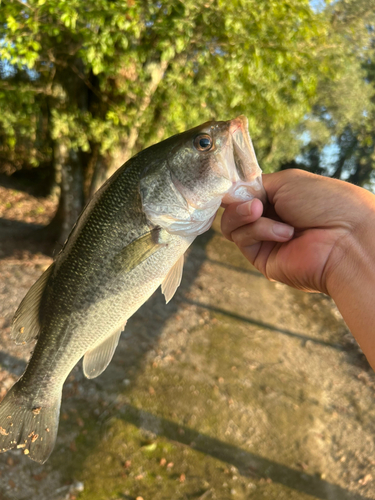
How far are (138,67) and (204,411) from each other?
536 cm

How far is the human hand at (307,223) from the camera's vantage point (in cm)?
210

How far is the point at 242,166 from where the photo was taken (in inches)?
76.2

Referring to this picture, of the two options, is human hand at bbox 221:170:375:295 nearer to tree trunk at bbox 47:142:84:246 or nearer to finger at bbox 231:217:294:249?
finger at bbox 231:217:294:249

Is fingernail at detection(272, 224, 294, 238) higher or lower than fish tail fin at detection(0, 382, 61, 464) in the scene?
higher

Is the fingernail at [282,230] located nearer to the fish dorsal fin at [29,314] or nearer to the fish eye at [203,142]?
the fish eye at [203,142]

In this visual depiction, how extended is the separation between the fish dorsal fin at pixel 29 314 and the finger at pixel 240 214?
1.06 metres

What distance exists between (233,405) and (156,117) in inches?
202

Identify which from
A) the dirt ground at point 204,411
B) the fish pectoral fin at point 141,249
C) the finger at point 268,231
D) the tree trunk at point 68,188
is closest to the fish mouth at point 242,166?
the finger at point 268,231

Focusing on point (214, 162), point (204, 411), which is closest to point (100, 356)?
point (214, 162)

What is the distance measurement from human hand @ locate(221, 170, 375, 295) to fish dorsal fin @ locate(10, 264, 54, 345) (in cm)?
114

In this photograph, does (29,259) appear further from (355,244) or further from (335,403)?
(355,244)

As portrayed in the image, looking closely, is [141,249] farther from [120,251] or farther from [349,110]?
[349,110]

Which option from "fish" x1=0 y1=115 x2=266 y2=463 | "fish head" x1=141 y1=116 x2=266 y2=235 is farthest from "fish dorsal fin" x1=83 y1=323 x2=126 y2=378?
"fish head" x1=141 y1=116 x2=266 y2=235

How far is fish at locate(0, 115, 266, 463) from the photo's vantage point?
1928mm
